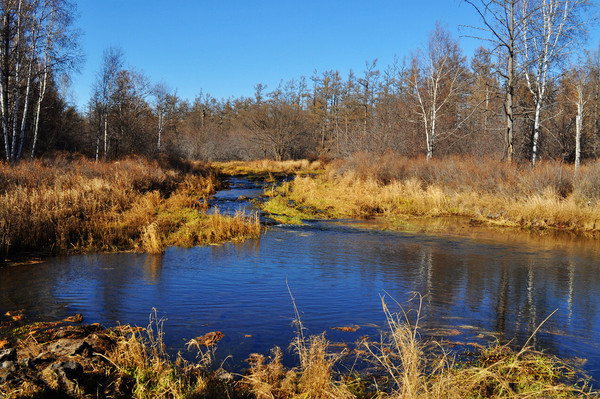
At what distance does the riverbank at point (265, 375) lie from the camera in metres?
3.43

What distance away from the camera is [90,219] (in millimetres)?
11633

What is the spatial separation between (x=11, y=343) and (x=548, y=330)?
6813mm

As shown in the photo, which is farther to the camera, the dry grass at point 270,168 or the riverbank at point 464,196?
the dry grass at point 270,168

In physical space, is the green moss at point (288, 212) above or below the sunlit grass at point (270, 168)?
below

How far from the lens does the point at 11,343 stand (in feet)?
15.7

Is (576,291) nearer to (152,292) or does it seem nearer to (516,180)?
(152,292)

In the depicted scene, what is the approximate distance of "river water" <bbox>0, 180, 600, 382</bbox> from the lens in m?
5.62

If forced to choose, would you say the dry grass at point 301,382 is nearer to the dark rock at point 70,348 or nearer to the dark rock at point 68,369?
the dark rock at point 68,369

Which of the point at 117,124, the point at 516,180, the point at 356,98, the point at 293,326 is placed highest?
the point at 356,98

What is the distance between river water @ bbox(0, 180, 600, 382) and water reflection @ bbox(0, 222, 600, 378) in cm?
2

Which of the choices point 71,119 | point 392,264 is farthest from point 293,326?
point 71,119

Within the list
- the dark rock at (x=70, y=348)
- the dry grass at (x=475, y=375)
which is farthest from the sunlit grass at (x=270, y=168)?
the dry grass at (x=475, y=375)

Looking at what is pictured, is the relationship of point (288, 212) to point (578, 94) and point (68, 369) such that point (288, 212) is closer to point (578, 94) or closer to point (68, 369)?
point (68, 369)

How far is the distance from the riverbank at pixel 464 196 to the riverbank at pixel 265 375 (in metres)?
10.8
